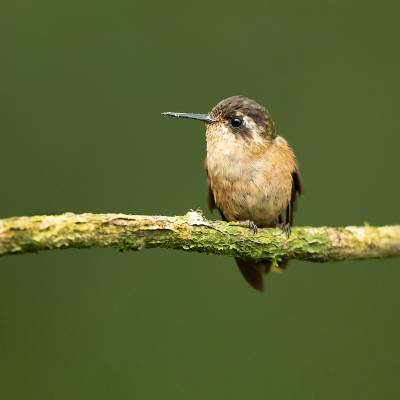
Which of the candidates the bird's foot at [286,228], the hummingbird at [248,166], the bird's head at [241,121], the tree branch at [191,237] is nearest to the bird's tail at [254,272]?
the hummingbird at [248,166]

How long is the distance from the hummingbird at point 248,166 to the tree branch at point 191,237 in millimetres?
186

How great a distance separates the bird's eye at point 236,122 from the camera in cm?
425

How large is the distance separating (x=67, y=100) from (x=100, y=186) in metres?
0.76

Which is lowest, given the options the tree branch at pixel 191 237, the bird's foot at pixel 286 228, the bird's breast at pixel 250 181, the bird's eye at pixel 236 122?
the tree branch at pixel 191 237

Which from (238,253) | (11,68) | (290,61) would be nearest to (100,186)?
(11,68)

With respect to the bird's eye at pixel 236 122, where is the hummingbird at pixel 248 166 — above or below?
below

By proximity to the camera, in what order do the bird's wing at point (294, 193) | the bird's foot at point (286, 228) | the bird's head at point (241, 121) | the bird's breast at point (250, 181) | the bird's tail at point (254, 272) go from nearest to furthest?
the bird's foot at point (286, 228) → the bird's breast at point (250, 181) → the bird's head at point (241, 121) → the bird's wing at point (294, 193) → the bird's tail at point (254, 272)

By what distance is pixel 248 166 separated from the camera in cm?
412

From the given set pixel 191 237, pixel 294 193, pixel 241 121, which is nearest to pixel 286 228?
pixel 294 193

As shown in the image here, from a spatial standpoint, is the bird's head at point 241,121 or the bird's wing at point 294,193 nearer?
the bird's head at point 241,121

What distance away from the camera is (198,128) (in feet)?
21.6

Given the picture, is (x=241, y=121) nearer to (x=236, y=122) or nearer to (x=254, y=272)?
(x=236, y=122)

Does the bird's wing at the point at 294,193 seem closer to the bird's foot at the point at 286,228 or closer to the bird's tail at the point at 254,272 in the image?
the bird's foot at the point at 286,228

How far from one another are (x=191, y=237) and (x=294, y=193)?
4.38 ft
